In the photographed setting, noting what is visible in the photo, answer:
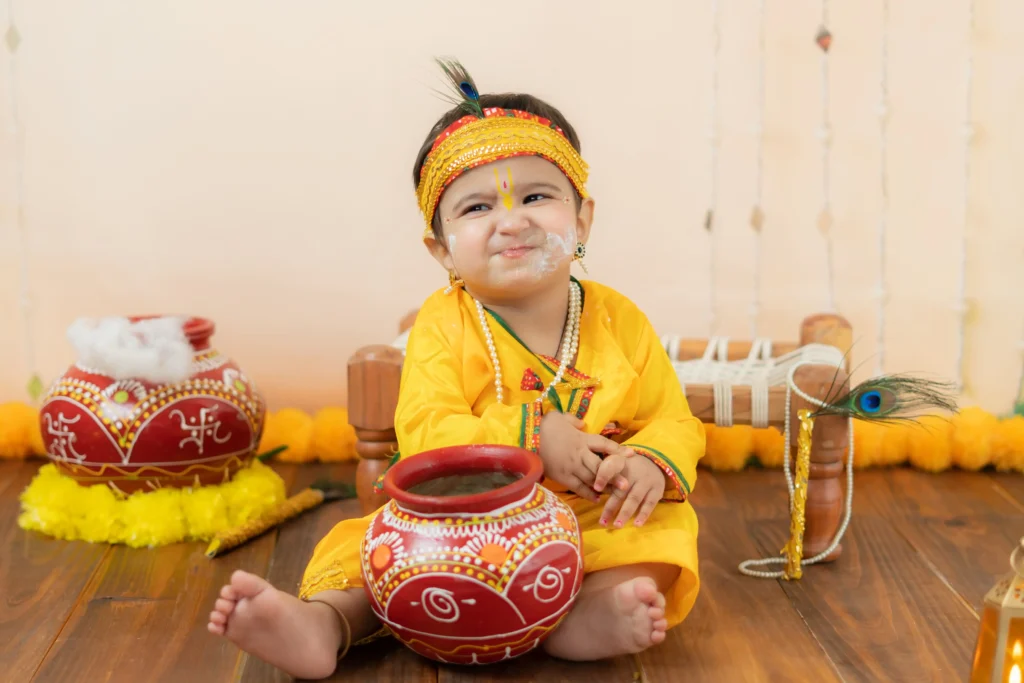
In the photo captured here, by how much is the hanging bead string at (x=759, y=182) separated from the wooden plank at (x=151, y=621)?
1.09m

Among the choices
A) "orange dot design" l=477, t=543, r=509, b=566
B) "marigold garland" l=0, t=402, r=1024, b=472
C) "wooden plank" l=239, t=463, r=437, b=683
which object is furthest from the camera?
"marigold garland" l=0, t=402, r=1024, b=472

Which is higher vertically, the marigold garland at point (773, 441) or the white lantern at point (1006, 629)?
the white lantern at point (1006, 629)

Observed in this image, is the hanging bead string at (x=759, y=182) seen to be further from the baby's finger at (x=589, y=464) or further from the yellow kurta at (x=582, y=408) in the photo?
the baby's finger at (x=589, y=464)

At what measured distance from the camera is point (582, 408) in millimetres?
1196

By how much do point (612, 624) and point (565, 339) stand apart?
0.38 metres

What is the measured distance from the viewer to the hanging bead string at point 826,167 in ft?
6.14

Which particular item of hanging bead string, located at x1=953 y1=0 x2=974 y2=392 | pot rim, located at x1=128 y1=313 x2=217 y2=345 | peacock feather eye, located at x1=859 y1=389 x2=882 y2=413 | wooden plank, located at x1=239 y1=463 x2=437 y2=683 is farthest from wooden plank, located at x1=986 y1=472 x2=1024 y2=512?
pot rim, located at x1=128 y1=313 x2=217 y2=345

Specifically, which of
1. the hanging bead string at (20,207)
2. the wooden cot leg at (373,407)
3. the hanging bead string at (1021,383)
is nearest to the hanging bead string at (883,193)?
the hanging bead string at (1021,383)

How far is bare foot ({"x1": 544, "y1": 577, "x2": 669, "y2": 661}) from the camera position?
3.24 ft

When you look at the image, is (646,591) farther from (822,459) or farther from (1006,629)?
(822,459)

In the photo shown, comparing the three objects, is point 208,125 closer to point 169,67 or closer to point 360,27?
point 169,67

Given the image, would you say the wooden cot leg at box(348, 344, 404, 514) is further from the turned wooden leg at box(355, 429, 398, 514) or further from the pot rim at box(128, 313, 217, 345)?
the pot rim at box(128, 313, 217, 345)

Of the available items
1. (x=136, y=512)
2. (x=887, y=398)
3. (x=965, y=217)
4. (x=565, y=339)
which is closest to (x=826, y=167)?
(x=965, y=217)

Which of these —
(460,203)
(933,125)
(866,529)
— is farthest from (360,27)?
(866,529)
